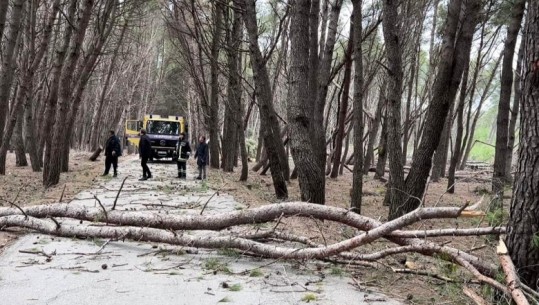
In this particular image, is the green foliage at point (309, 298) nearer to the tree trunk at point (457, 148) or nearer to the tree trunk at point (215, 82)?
the tree trunk at point (457, 148)

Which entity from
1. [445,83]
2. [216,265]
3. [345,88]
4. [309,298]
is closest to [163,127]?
[345,88]

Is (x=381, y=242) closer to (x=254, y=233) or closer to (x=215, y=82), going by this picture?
(x=254, y=233)

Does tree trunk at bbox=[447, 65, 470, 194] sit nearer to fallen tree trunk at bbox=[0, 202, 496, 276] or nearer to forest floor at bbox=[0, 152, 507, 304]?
forest floor at bbox=[0, 152, 507, 304]

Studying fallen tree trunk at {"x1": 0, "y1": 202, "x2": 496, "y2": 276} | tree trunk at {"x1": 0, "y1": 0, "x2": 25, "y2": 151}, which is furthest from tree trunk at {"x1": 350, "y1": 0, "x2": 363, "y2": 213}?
tree trunk at {"x1": 0, "y1": 0, "x2": 25, "y2": 151}

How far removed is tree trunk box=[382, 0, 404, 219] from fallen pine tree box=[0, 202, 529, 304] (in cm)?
346

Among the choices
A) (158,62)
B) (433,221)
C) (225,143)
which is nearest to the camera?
(433,221)

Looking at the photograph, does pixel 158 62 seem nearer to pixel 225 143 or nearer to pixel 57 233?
pixel 225 143

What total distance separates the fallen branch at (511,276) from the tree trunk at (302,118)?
Answer: 491 centimetres

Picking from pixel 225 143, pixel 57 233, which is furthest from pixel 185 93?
pixel 57 233

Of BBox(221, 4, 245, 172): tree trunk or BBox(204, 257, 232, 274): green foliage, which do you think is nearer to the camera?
BBox(204, 257, 232, 274): green foliage

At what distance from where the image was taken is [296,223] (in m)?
8.15

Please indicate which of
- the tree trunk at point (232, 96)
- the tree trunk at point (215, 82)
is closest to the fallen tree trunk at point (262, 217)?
the tree trunk at point (232, 96)

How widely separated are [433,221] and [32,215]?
8467 mm

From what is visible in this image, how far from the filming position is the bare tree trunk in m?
19.0
